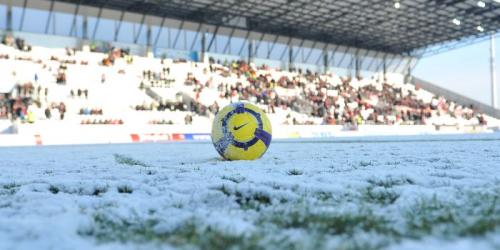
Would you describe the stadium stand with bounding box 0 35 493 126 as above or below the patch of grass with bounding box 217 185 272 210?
above

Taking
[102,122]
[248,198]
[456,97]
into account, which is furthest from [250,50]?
[248,198]

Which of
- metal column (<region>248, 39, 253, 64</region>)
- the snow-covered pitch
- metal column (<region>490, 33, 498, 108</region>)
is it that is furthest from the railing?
the snow-covered pitch

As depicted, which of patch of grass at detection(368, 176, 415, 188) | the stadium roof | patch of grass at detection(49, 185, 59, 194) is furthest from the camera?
the stadium roof

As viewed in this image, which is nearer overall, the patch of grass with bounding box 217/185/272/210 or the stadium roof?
the patch of grass with bounding box 217/185/272/210

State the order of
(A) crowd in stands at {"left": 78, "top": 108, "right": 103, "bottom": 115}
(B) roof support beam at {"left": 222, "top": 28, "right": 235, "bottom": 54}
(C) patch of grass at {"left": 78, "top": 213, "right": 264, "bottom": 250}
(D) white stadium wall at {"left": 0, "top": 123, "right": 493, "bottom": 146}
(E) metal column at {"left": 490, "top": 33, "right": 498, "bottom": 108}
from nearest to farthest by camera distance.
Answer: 1. (C) patch of grass at {"left": 78, "top": 213, "right": 264, "bottom": 250}
2. (D) white stadium wall at {"left": 0, "top": 123, "right": 493, "bottom": 146}
3. (A) crowd in stands at {"left": 78, "top": 108, "right": 103, "bottom": 115}
4. (B) roof support beam at {"left": 222, "top": 28, "right": 235, "bottom": 54}
5. (E) metal column at {"left": 490, "top": 33, "right": 498, "bottom": 108}

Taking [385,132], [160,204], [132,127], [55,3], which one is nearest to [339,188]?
[160,204]

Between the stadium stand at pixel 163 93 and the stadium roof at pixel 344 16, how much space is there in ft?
15.5

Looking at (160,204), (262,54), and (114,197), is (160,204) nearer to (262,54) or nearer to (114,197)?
(114,197)

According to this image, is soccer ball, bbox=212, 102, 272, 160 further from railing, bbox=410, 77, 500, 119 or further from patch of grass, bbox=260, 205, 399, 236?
railing, bbox=410, 77, 500, 119

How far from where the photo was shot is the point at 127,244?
2078mm

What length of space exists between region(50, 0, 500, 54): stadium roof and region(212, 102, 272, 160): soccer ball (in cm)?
3175

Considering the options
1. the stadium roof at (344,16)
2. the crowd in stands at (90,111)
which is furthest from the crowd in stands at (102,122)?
the stadium roof at (344,16)

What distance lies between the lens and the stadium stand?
23422 mm

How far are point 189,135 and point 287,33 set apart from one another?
28.6 m
